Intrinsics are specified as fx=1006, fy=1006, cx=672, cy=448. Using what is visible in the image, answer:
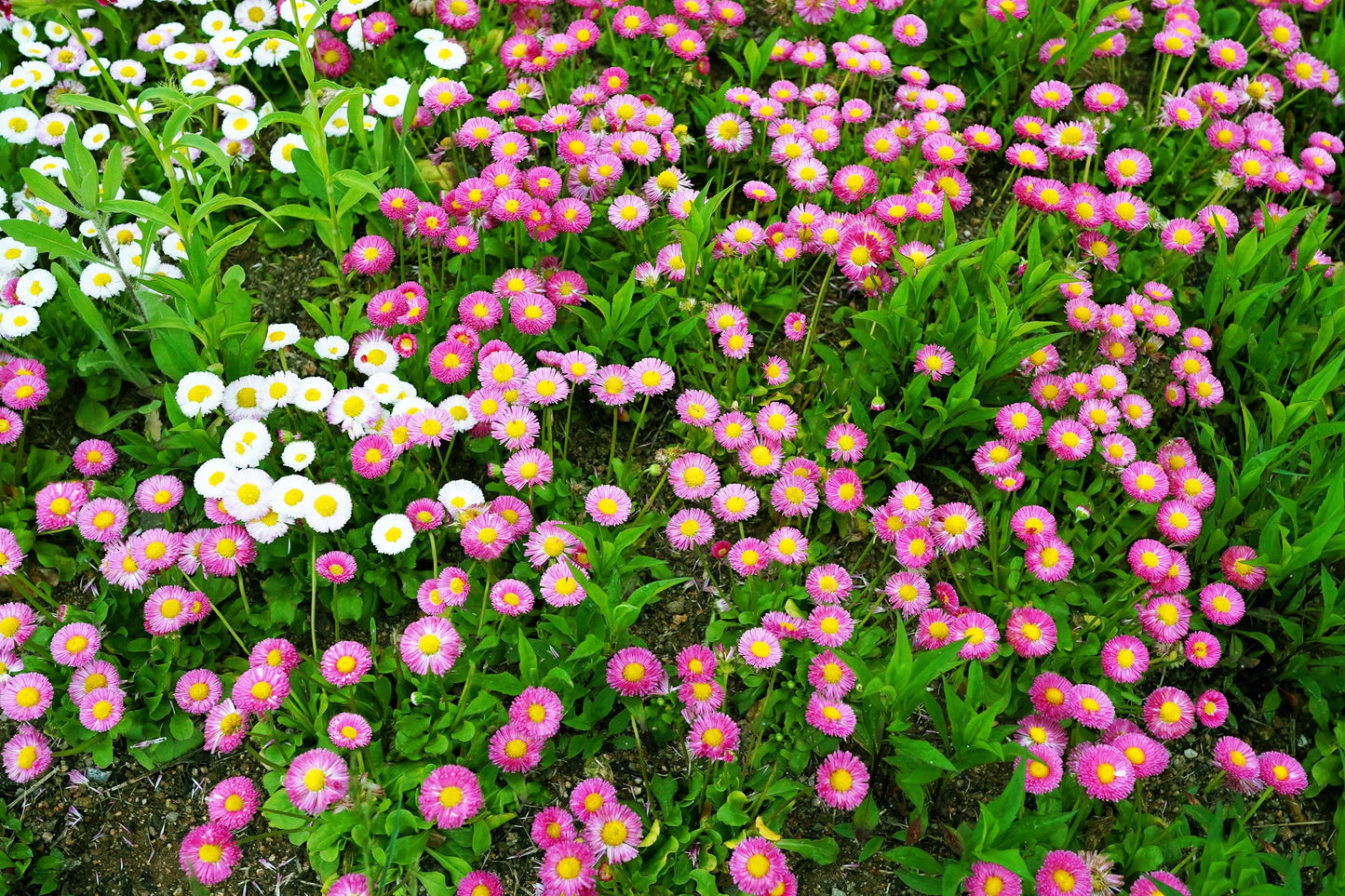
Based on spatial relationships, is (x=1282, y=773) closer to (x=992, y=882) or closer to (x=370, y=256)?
(x=992, y=882)

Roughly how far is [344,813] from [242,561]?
2.24 feet

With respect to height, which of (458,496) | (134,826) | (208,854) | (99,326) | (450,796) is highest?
(99,326)

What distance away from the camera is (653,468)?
105 inches

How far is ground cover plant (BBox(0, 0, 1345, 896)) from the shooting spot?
2338 mm

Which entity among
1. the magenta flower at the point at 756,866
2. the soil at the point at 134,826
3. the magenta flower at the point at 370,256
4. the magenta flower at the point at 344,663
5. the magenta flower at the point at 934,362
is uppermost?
the magenta flower at the point at 370,256

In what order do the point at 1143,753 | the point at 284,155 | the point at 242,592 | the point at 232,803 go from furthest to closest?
the point at 284,155 < the point at 242,592 < the point at 1143,753 < the point at 232,803

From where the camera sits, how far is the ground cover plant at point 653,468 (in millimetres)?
2338

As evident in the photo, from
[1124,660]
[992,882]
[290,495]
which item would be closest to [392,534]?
[290,495]

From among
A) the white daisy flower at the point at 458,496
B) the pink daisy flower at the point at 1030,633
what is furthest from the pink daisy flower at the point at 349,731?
the pink daisy flower at the point at 1030,633

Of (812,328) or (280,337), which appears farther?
(812,328)

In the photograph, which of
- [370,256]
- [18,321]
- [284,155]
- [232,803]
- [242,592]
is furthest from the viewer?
[284,155]

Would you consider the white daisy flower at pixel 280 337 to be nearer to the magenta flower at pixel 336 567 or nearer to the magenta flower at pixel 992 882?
the magenta flower at pixel 336 567

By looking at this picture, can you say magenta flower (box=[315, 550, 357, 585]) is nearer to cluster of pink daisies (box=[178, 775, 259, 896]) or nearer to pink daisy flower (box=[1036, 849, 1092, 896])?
cluster of pink daisies (box=[178, 775, 259, 896])

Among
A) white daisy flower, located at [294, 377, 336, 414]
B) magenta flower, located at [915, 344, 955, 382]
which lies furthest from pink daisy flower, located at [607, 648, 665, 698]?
magenta flower, located at [915, 344, 955, 382]
